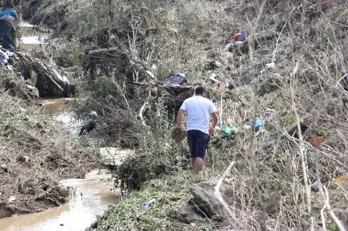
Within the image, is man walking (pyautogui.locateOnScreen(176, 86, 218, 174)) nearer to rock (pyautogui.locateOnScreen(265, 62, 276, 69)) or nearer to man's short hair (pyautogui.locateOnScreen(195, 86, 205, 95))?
man's short hair (pyautogui.locateOnScreen(195, 86, 205, 95))

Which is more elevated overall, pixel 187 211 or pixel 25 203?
pixel 187 211

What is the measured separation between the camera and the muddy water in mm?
9414

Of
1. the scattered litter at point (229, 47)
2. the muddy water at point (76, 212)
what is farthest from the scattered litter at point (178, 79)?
the scattered litter at point (229, 47)

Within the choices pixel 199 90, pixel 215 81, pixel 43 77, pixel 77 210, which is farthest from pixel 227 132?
pixel 43 77

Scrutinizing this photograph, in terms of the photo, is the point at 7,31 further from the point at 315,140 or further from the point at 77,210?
the point at 315,140

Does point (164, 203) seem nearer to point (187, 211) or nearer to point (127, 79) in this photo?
point (187, 211)

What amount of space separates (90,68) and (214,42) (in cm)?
413

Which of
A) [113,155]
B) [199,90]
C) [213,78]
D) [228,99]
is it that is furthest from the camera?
[213,78]

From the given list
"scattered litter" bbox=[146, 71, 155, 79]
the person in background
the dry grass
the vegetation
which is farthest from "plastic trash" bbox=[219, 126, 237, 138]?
the person in background

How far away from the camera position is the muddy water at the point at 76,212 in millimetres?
9414

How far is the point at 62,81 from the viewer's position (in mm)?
19859

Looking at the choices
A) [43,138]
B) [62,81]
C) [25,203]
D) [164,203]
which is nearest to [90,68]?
[62,81]

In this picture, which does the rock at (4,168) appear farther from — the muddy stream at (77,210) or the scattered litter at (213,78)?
the scattered litter at (213,78)

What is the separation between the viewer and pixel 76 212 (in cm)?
1009
